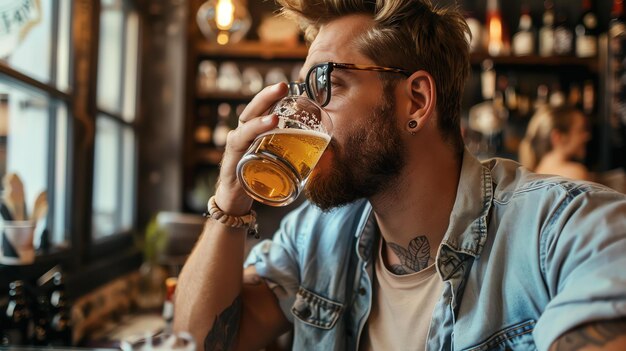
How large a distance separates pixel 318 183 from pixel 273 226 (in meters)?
2.77

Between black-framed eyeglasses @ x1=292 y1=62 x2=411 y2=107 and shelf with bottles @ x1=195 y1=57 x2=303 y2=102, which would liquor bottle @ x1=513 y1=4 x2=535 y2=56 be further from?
black-framed eyeglasses @ x1=292 y1=62 x2=411 y2=107

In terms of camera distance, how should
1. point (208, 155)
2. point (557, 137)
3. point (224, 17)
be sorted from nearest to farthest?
point (224, 17), point (557, 137), point (208, 155)

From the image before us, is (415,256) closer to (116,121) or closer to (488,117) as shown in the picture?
(116,121)

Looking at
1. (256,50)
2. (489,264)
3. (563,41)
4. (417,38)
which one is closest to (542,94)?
(563,41)

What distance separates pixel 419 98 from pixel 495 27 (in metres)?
3.25

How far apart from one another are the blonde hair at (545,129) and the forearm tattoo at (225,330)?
2573 millimetres

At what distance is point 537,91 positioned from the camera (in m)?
4.39

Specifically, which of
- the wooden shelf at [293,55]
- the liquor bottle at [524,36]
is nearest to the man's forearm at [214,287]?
the wooden shelf at [293,55]

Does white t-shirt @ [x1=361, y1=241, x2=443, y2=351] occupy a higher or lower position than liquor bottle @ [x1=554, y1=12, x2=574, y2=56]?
lower

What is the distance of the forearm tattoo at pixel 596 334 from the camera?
90cm

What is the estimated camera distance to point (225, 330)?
146 cm

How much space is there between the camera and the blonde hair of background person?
355 centimetres

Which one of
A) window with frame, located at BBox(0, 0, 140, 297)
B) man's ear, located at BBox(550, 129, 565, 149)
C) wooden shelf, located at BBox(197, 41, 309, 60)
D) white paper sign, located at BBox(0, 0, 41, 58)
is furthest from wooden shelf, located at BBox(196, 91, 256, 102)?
white paper sign, located at BBox(0, 0, 41, 58)

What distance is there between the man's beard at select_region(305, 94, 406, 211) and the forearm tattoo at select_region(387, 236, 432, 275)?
15 cm
